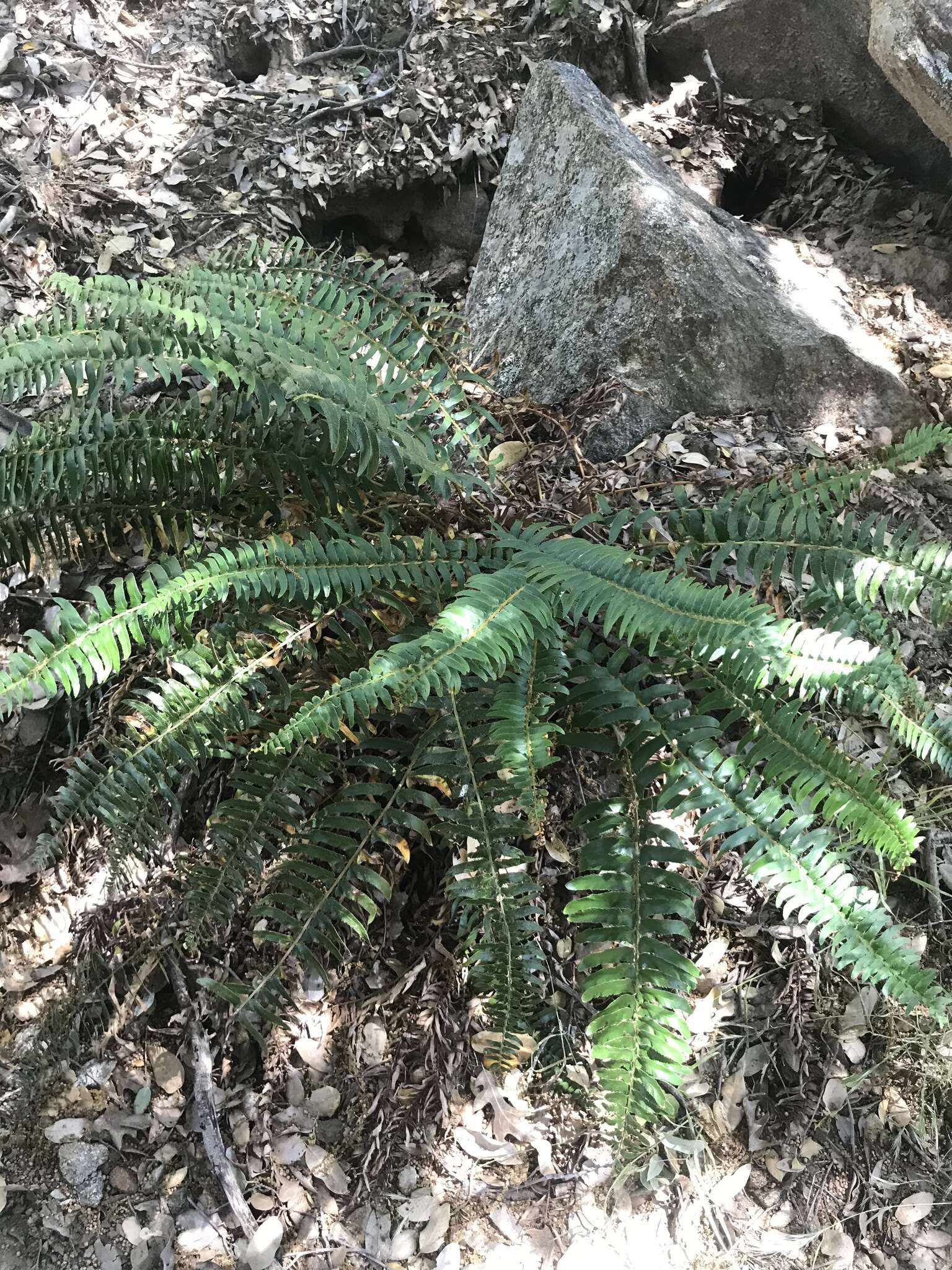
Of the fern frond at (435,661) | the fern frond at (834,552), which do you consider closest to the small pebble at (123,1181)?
the fern frond at (435,661)

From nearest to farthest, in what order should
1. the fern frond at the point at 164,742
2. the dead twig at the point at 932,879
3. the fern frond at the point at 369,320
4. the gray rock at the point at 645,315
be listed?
the fern frond at the point at 164,742, the dead twig at the point at 932,879, the fern frond at the point at 369,320, the gray rock at the point at 645,315

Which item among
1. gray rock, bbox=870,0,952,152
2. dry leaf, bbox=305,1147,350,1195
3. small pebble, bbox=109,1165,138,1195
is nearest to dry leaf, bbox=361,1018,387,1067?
dry leaf, bbox=305,1147,350,1195

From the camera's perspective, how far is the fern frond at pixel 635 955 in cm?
173

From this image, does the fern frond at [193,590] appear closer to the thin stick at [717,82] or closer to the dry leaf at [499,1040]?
the dry leaf at [499,1040]

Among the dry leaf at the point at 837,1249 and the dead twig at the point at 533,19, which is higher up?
the dead twig at the point at 533,19

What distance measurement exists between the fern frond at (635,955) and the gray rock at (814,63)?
372 centimetres

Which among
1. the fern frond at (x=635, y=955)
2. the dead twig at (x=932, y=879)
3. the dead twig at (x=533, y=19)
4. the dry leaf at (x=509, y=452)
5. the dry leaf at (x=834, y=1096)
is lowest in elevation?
the dry leaf at (x=834, y=1096)

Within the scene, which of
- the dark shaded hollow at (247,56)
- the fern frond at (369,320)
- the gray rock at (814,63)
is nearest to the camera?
the fern frond at (369,320)

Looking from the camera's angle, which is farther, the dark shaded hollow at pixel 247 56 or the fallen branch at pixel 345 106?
the dark shaded hollow at pixel 247 56

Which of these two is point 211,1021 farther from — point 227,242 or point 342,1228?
point 227,242

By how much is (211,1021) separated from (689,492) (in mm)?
2253

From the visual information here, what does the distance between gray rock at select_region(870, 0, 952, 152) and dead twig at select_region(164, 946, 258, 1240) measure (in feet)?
13.6

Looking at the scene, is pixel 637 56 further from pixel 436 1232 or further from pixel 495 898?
pixel 436 1232

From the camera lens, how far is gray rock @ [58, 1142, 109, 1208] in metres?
2.15
